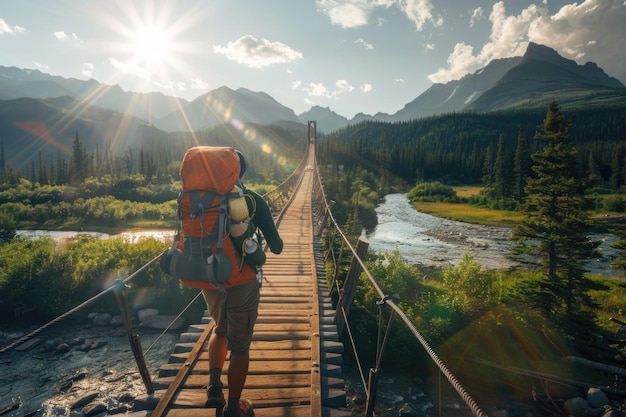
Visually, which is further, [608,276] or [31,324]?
[608,276]

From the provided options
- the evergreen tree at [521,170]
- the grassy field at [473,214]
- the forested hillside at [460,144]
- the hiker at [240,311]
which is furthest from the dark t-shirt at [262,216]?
the evergreen tree at [521,170]

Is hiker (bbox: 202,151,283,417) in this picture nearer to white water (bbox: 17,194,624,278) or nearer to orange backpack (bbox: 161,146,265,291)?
orange backpack (bbox: 161,146,265,291)

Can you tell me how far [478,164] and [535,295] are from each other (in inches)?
3462

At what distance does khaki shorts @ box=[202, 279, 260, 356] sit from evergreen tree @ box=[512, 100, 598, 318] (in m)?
16.0

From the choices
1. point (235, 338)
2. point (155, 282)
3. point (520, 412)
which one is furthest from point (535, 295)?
point (155, 282)

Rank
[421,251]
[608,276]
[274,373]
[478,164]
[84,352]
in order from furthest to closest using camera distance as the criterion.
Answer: [478,164]
[421,251]
[608,276]
[84,352]
[274,373]

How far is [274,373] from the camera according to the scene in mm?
3953

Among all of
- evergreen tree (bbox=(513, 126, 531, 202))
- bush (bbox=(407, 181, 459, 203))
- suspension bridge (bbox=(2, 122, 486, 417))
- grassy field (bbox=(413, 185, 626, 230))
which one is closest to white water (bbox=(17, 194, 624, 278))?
grassy field (bbox=(413, 185, 626, 230))

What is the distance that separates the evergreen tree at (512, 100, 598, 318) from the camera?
49.7 ft

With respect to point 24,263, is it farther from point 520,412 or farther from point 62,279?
point 520,412

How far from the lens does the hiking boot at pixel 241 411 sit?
293 centimetres

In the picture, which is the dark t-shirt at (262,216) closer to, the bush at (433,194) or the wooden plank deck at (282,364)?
the wooden plank deck at (282,364)

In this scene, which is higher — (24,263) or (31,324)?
(24,263)

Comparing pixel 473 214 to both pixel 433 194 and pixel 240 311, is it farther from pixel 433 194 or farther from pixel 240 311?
pixel 240 311
